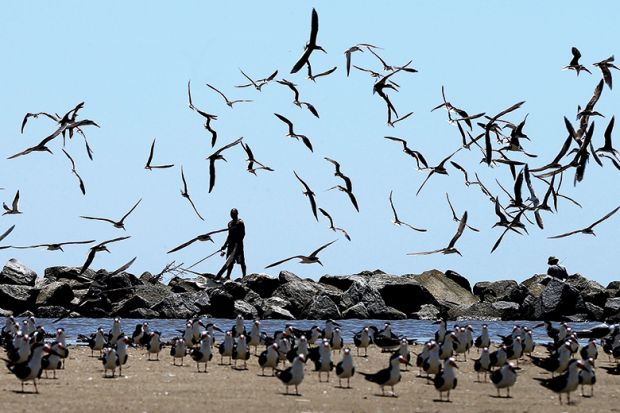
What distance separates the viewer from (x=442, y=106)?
30.1m

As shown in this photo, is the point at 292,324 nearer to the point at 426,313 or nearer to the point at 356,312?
the point at 356,312

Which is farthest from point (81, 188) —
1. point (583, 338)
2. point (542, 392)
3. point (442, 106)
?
point (583, 338)

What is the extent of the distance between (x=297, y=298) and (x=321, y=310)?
11.0 feet

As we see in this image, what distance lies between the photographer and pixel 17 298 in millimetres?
64688

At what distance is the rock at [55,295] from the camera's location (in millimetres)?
64625

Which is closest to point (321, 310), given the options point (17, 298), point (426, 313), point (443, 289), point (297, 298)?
point (297, 298)

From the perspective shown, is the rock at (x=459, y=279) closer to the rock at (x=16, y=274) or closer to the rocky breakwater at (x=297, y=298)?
the rocky breakwater at (x=297, y=298)

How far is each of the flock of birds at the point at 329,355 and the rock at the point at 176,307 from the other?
75.6ft

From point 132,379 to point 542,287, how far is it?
4561 cm

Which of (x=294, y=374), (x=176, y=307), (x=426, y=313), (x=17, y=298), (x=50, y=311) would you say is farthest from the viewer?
(x=426, y=313)

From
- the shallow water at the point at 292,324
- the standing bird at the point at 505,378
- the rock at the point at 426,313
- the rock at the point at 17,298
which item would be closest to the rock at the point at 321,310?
the shallow water at the point at 292,324

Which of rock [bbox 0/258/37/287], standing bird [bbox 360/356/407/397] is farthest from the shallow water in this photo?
standing bird [bbox 360/356/407/397]

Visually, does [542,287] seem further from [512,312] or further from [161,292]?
[161,292]

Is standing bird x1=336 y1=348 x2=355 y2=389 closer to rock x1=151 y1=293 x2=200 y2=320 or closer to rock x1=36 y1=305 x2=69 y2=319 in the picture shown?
rock x1=151 y1=293 x2=200 y2=320
